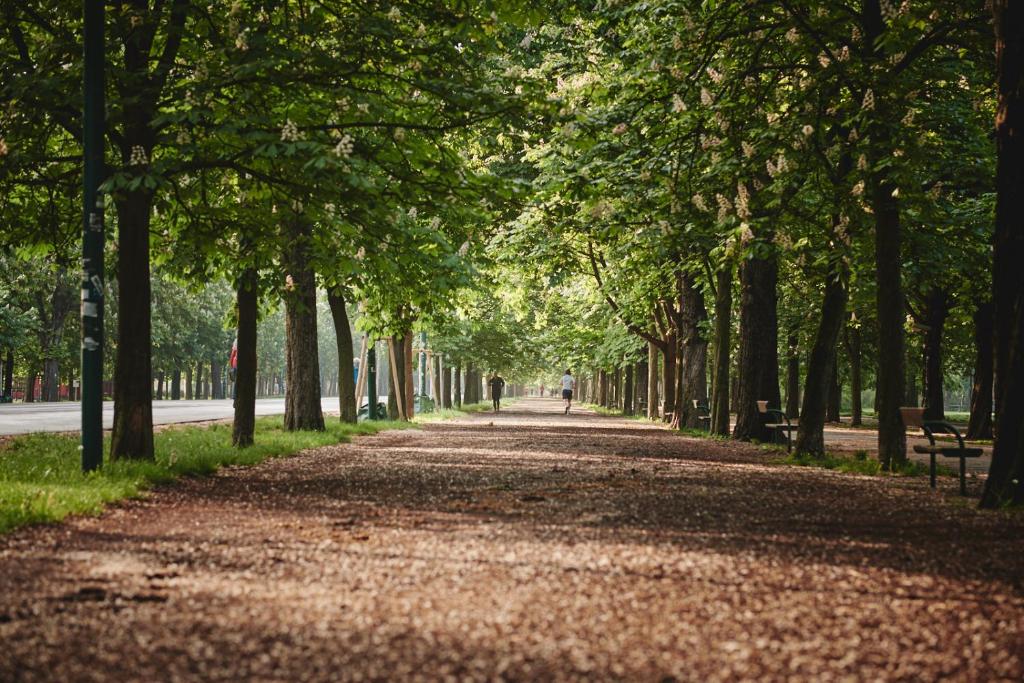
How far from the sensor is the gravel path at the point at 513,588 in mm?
3836

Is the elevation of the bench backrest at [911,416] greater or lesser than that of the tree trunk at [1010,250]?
lesser

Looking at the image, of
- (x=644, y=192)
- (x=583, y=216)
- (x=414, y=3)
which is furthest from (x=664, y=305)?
(x=414, y=3)

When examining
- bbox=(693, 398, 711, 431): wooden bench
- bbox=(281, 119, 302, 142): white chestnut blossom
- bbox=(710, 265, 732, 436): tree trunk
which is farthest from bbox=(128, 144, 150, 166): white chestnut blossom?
bbox=(693, 398, 711, 431): wooden bench

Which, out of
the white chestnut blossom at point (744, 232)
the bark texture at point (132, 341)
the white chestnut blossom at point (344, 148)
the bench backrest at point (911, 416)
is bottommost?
the bench backrest at point (911, 416)

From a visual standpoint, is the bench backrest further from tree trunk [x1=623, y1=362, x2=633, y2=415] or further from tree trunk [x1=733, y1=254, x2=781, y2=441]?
tree trunk [x1=623, y1=362, x2=633, y2=415]

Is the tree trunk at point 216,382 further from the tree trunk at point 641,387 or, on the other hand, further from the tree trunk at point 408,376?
the tree trunk at point 408,376

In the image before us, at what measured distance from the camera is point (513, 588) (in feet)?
16.8

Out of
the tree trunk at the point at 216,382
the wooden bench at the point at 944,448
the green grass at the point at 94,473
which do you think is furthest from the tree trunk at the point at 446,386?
the tree trunk at the point at 216,382

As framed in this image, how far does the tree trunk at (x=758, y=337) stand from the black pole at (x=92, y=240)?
40.9 feet

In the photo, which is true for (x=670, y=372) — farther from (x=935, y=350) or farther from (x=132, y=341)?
(x=132, y=341)

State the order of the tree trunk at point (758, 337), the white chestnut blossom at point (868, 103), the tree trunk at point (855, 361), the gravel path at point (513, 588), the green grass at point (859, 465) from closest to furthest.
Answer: the gravel path at point (513, 588) → the white chestnut blossom at point (868, 103) → the green grass at point (859, 465) → the tree trunk at point (758, 337) → the tree trunk at point (855, 361)

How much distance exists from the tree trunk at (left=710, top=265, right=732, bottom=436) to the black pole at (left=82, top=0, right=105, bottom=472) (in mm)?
14373

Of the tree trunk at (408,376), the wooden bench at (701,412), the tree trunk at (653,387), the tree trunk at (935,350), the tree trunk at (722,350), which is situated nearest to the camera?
the tree trunk at (722,350)

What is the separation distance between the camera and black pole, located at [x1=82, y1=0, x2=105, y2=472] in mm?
9258
